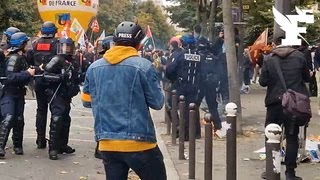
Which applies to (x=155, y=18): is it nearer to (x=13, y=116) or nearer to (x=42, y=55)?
(x=42, y=55)

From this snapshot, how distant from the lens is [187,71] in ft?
38.5

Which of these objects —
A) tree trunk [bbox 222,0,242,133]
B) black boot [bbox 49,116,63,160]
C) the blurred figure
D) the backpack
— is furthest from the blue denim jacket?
the blurred figure

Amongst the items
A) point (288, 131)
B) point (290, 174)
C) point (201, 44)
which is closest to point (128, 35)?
point (288, 131)

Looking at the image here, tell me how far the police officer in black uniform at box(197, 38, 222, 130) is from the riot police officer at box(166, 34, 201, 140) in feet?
0.60

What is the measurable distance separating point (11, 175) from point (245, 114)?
877 cm

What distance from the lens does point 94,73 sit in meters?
5.35

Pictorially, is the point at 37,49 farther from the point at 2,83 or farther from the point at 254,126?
the point at 254,126

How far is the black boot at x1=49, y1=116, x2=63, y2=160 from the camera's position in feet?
32.1

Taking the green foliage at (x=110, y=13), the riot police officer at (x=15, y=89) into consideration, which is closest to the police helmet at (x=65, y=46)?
the riot police officer at (x=15, y=89)

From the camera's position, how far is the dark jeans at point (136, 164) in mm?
5188

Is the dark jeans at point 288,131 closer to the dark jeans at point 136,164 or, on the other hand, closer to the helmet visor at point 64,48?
the dark jeans at point 136,164

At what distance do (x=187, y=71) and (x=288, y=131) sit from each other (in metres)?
4.13

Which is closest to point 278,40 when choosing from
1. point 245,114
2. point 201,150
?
point 201,150

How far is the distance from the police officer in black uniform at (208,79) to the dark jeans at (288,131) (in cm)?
393
